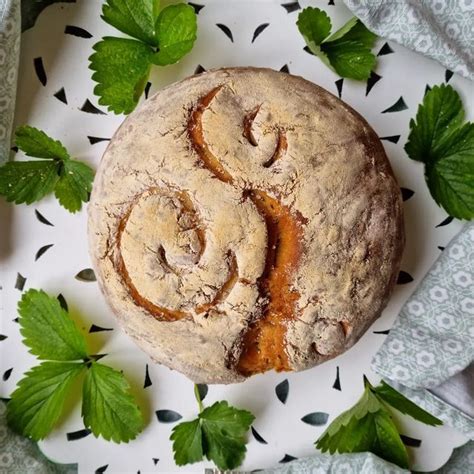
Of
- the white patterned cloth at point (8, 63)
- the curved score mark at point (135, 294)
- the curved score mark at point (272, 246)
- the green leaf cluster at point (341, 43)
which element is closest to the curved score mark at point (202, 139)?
the curved score mark at point (272, 246)

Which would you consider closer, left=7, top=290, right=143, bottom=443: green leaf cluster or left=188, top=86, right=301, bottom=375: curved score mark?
left=188, top=86, right=301, bottom=375: curved score mark

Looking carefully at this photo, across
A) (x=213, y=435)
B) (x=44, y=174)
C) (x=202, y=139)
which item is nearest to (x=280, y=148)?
(x=202, y=139)

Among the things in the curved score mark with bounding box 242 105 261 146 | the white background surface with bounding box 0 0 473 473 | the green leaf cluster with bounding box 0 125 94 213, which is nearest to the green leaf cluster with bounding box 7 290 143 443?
the white background surface with bounding box 0 0 473 473

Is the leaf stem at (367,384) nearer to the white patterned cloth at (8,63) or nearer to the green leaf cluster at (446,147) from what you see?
the green leaf cluster at (446,147)

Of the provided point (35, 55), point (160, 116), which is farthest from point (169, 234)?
point (35, 55)

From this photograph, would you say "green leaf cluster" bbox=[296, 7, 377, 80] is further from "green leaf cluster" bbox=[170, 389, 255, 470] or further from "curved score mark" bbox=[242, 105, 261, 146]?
"green leaf cluster" bbox=[170, 389, 255, 470]

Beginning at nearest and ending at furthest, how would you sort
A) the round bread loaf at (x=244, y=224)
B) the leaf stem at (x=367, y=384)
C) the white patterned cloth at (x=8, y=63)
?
the round bread loaf at (x=244, y=224) < the white patterned cloth at (x=8, y=63) < the leaf stem at (x=367, y=384)
